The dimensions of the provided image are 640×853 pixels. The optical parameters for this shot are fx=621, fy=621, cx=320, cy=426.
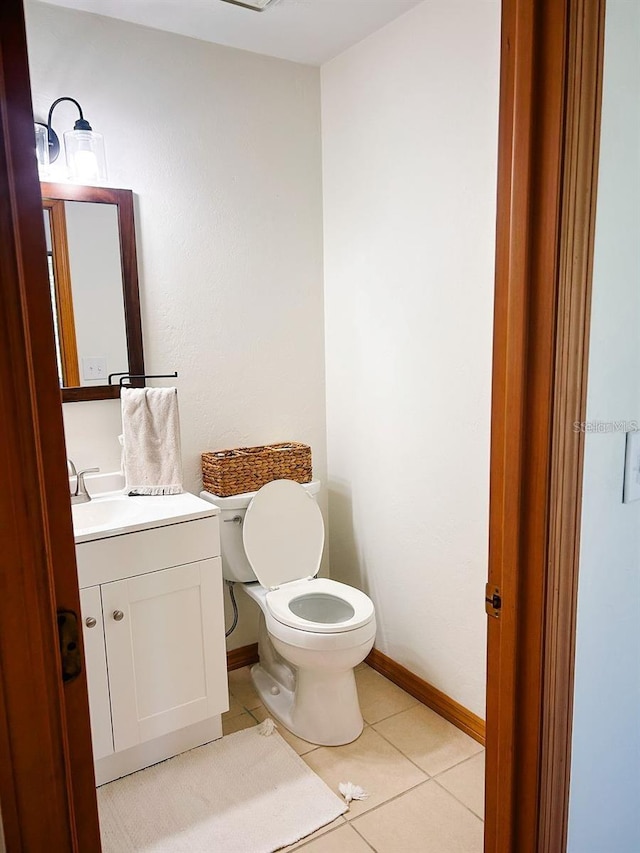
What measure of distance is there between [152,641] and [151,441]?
0.69 meters

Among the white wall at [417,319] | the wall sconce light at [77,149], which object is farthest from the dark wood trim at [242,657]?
the wall sconce light at [77,149]

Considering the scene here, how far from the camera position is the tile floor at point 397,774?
1751mm

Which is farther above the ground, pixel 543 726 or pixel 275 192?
pixel 275 192

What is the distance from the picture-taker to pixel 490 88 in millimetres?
1881

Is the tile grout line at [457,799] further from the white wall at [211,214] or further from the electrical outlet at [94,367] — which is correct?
the electrical outlet at [94,367]

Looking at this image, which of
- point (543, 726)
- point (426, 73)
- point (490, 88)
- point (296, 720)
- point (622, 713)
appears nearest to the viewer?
point (543, 726)

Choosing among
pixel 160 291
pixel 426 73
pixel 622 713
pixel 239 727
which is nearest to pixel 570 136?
pixel 622 713

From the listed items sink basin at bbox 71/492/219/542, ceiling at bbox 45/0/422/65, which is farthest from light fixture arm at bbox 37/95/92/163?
sink basin at bbox 71/492/219/542

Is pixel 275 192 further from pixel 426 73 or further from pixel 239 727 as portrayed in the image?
pixel 239 727

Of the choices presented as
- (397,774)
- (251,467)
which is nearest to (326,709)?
(397,774)

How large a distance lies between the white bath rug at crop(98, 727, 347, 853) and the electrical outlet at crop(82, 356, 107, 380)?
135 cm

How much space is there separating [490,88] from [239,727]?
2.32 m

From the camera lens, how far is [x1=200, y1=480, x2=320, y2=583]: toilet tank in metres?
2.37

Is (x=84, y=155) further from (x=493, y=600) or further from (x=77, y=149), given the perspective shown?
(x=493, y=600)
